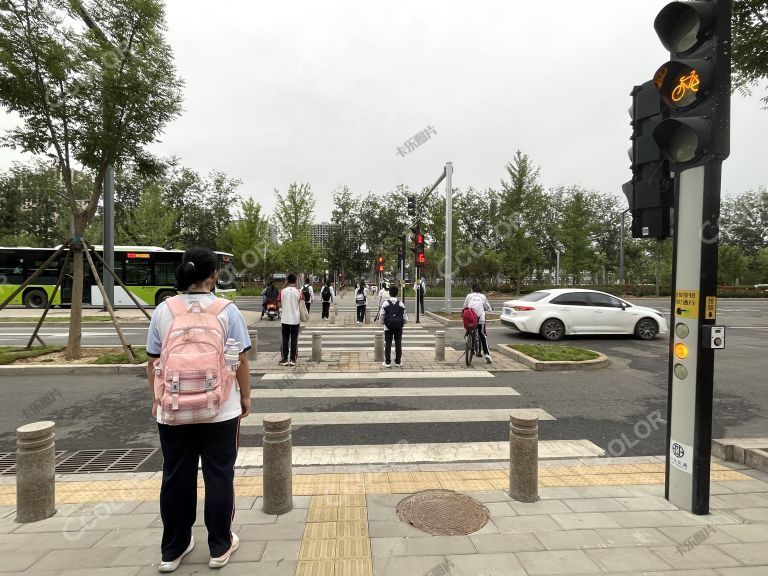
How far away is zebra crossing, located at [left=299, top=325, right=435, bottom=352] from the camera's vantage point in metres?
11.5

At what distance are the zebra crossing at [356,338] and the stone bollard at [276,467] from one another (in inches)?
304

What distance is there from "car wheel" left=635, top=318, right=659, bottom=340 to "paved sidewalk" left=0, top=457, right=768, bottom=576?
9.71 meters

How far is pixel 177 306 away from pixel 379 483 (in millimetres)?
2378

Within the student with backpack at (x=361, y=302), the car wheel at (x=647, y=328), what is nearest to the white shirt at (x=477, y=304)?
the car wheel at (x=647, y=328)

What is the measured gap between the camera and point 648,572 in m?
2.48

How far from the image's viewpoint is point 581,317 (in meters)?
12.5

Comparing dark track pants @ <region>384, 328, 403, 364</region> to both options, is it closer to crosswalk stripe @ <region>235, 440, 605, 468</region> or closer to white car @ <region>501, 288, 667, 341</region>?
crosswalk stripe @ <region>235, 440, 605, 468</region>

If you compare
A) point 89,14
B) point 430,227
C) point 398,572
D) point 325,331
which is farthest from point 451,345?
point 430,227

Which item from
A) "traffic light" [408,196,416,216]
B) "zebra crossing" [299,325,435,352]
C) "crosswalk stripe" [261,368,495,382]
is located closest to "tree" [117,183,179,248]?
"zebra crossing" [299,325,435,352]

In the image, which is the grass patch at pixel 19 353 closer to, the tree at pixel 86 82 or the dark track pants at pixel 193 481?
the tree at pixel 86 82

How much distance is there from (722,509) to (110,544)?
444 centimetres

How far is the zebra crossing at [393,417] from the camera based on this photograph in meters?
4.48

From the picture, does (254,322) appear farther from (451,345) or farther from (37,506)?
(37,506)

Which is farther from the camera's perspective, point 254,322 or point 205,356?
point 254,322
